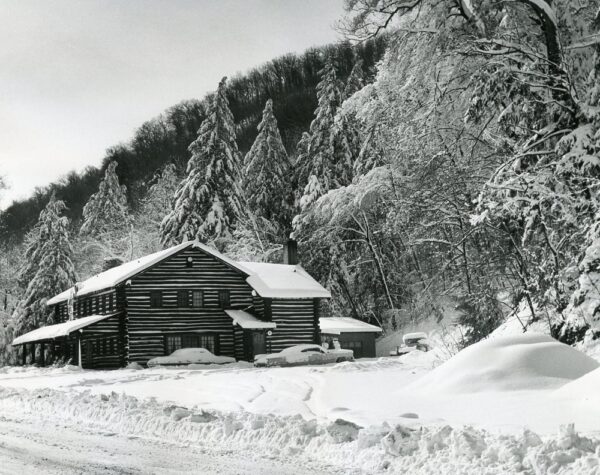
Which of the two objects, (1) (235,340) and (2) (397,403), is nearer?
(2) (397,403)

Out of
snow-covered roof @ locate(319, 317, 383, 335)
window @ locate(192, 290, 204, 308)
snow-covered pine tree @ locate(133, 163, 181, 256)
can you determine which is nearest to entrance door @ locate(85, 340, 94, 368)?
window @ locate(192, 290, 204, 308)

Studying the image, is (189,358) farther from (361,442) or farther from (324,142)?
(361,442)

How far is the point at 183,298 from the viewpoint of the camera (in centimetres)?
4116

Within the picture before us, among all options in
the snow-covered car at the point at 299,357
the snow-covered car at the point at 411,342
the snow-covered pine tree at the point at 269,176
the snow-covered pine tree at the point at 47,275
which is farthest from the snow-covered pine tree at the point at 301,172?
the snow-covered car at the point at 299,357

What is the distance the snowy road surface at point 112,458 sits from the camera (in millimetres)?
8219

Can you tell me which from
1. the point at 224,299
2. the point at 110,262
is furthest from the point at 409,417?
the point at 110,262

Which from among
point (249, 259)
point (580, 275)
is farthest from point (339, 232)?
point (580, 275)

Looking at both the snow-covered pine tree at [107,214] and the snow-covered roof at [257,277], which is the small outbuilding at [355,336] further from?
the snow-covered pine tree at [107,214]

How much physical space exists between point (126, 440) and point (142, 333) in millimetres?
29840

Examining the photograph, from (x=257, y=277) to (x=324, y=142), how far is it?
17132 mm

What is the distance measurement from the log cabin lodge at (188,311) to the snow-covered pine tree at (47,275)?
1171cm

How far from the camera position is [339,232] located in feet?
174

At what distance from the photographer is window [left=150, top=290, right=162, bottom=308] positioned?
40344mm

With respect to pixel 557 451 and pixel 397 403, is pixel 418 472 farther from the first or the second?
pixel 397 403
